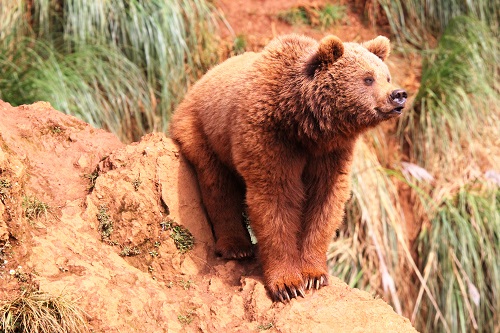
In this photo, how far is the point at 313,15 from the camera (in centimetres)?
1037

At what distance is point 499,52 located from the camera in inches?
409

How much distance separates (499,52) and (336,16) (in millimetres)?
2410

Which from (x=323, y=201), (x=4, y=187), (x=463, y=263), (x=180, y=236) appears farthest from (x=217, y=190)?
(x=463, y=263)

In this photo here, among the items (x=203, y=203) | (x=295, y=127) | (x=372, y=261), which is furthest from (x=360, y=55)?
(x=372, y=261)

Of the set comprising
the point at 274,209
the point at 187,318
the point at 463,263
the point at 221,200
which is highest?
the point at 274,209

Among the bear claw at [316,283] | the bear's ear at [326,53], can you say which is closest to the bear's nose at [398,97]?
the bear's ear at [326,53]

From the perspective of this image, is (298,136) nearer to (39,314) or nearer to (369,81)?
(369,81)

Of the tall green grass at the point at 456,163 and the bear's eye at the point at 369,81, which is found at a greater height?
the bear's eye at the point at 369,81

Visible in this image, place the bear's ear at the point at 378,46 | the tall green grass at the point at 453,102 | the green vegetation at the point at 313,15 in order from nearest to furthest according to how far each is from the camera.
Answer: the bear's ear at the point at 378,46
the tall green grass at the point at 453,102
the green vegetation at the point at 313,15

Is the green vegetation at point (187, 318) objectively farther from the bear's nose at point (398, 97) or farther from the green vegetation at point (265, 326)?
the bear's nose at point (398, 97)

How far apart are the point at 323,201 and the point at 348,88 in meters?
0.82

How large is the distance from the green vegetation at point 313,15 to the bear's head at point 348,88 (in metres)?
5.46

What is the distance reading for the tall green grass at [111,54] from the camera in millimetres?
8297

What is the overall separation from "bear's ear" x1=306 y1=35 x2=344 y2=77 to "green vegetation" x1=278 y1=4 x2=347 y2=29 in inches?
214
